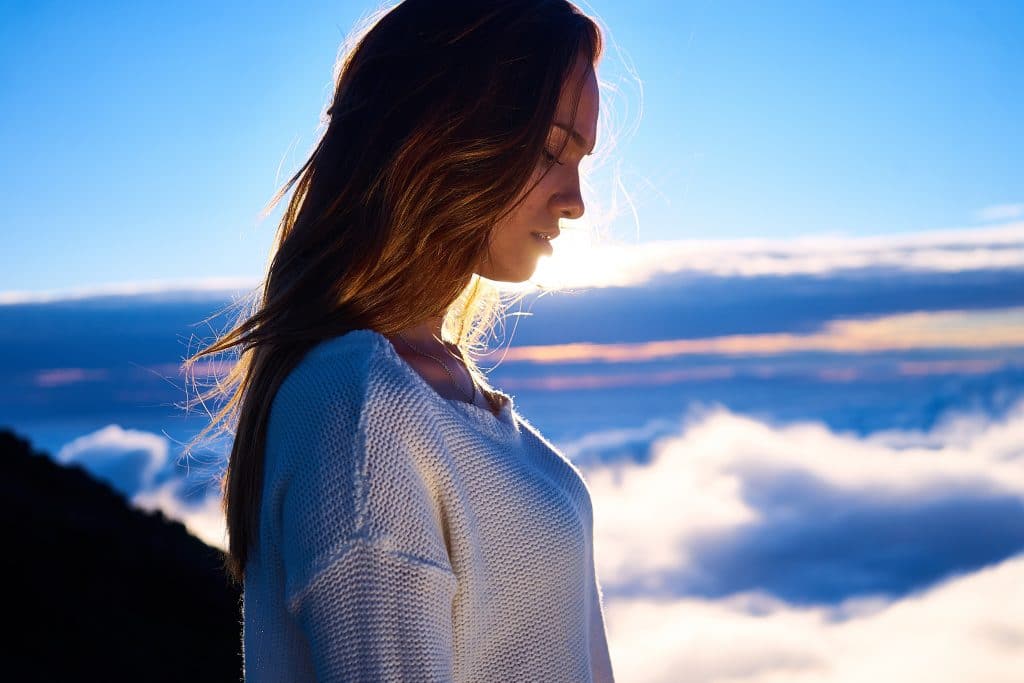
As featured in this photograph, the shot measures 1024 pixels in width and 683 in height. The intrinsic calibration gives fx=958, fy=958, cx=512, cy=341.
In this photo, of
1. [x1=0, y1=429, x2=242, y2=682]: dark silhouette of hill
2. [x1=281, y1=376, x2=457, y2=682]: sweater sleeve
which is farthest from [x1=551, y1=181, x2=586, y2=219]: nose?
[x1=0, y1=429, x2=242, y2=682]: dark silhouette of hill

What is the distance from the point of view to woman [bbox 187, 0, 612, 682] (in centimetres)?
121

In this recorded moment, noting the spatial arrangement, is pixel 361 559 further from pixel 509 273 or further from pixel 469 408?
pixel 509 273

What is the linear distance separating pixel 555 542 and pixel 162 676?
5.16m

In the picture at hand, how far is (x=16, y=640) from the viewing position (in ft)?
18.1

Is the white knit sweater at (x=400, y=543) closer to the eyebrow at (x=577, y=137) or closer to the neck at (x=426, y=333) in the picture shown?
the neck at (x=426, y=333)

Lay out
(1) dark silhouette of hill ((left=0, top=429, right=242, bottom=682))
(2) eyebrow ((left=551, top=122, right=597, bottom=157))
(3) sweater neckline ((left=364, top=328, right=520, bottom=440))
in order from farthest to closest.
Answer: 1. (1) dark silhouette of hill ((left=0, top=429, right=242, bottom=682))
2. (2) eyebrow ((left=551, top=122, right=597, bottom=157))
3. (3) sweater neckline ((left=364, top=328, right=520, bottom=440))

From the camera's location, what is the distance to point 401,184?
1504mm

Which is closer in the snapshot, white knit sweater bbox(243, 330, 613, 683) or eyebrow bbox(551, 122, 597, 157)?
white knit sweater bbox(243, 330, 613, 683)

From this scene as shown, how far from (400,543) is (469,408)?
1.33 ft

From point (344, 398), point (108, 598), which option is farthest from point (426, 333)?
point (108, 598)

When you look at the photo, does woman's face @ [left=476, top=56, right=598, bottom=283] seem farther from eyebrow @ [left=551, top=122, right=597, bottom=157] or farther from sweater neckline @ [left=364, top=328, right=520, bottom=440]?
sweater neckline @ [left=364, top=328, right=520, bottom=440]

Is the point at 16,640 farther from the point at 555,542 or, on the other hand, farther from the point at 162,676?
the point at 555,542

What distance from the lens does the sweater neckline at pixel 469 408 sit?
1.37 meters

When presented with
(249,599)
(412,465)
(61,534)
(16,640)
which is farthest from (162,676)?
(412,465)
